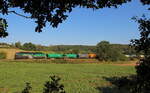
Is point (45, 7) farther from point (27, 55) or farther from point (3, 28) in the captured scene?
point (27, 55)

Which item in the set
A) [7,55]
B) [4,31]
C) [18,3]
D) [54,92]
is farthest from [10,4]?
[7,55]

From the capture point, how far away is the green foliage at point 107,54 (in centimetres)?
11594

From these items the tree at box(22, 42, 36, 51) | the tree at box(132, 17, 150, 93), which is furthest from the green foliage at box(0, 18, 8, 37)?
the tree at box(22, 42, 36, 51)

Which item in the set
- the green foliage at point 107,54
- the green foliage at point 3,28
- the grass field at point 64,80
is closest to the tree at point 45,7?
the green foliage at point 3,28

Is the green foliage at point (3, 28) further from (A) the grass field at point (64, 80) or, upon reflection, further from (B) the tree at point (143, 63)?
(A) the grass field at point (64, 80)

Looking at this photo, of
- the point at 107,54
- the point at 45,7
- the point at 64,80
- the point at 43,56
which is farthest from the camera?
the point at 107,54

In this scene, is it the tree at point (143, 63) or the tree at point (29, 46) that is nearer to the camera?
the tree at point (143, 63)

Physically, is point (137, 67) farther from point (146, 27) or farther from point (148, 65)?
point (146, 27)

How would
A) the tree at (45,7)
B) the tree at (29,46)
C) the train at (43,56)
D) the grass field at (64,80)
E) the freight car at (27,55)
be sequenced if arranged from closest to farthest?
the tree at (45,7)
the grass field at (64,80)
the freight car at (27,55)
the train at (43,56)
the tree at (29,46)

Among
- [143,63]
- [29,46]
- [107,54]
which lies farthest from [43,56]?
[143,63]

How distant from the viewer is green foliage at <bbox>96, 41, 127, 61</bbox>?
380 feet

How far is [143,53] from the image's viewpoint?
4750 mm

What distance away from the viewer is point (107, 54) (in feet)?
381

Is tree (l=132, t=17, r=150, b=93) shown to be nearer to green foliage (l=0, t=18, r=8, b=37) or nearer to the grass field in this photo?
green foliage (l=0, t=18, r=8, b=37)
